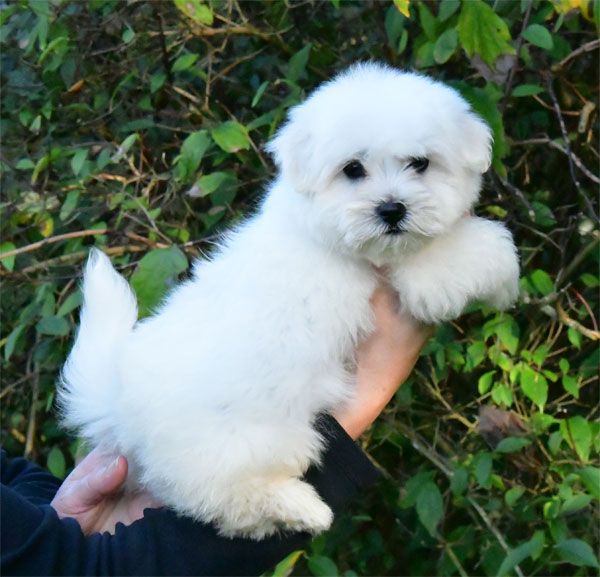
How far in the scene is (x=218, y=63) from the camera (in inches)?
131

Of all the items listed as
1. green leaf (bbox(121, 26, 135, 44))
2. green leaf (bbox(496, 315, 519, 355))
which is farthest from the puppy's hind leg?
green leaf (bbox(121, 26, 135, 44))

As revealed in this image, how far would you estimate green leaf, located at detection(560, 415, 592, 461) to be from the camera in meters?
2.79

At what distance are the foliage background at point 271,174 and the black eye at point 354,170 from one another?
693mm

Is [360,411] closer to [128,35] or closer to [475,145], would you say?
[475,145]

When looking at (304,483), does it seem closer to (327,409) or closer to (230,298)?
(327,409)

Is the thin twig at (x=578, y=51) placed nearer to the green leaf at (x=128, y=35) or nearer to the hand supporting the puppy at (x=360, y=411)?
the hand supporting the puppy at (x=360, y=411)

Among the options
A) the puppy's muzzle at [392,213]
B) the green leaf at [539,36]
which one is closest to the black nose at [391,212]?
the puppy's muzzle at [392,213]

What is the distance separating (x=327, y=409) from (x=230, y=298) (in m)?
0.33

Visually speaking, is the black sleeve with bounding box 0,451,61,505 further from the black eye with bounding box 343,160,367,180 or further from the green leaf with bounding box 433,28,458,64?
the green leaf with bounding box 433,28,458,64

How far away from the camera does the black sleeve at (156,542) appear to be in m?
1.68

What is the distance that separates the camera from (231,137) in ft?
8.87

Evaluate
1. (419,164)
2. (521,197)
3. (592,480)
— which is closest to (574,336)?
(521,197)

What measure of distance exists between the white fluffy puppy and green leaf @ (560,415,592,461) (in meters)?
0.82

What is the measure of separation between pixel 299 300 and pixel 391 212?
0.28 metres
